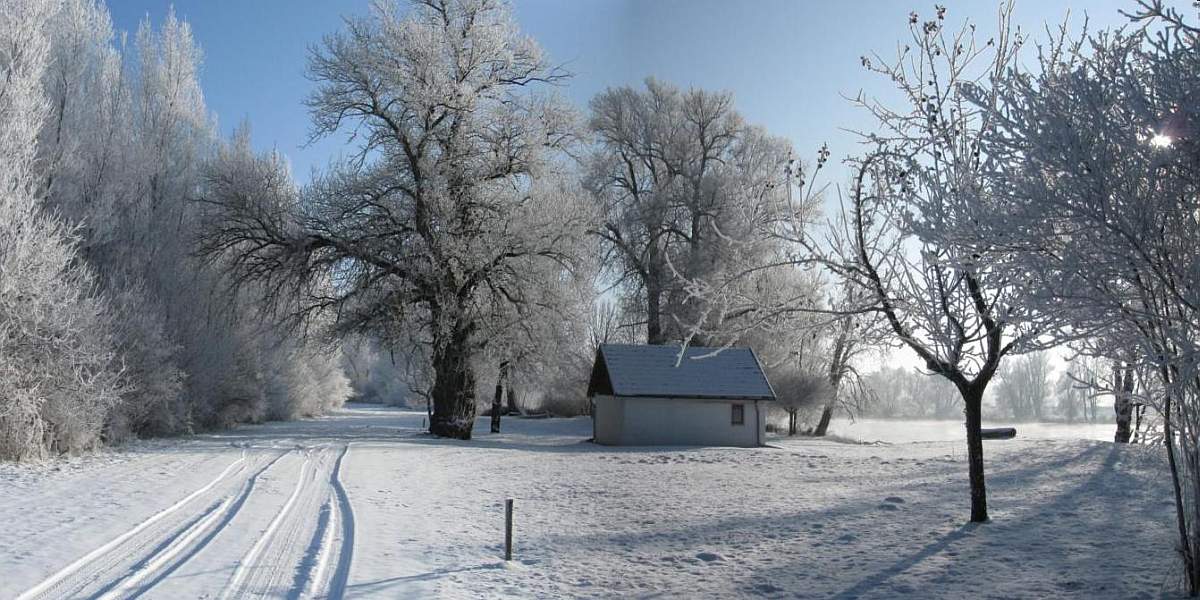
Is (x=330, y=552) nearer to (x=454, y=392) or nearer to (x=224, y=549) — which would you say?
(x=224, y=549)

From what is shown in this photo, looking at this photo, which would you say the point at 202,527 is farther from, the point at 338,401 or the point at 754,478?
the point at 338,401

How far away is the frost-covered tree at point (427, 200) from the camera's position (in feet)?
80.2

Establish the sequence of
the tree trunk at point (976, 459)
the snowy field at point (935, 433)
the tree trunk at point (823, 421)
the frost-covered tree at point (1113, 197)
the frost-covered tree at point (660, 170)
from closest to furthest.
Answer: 1. the frost-covered tree at point (1113, 197)
2. the tree trunk at point (976, 459)
3. the frost-covered tree at point (660, 170)
4. the snowy field at point (935, 433)
5. the tree trunk at point (823, 421)

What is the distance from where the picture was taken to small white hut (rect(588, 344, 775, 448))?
2827 centimetres

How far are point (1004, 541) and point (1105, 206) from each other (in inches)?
223

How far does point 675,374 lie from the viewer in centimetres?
2938

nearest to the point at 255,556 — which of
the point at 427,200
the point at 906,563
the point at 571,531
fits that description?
the point at 571,531

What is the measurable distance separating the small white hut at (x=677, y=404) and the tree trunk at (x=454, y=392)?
4.85 m

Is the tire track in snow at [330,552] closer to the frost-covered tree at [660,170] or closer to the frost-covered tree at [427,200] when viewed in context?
the frost-covered tree at [427,200]

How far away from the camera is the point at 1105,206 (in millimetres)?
5773

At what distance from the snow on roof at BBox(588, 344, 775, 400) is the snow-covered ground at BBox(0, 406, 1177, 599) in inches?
355

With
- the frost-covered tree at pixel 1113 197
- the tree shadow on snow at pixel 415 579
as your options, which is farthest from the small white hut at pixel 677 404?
the frost-covered tree at pixel 1113 197

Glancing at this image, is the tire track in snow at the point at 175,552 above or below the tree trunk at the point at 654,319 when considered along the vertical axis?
below

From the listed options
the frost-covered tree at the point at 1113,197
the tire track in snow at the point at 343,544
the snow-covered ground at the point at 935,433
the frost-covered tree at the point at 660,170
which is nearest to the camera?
the frost-covered tree at the point at 1113,197
